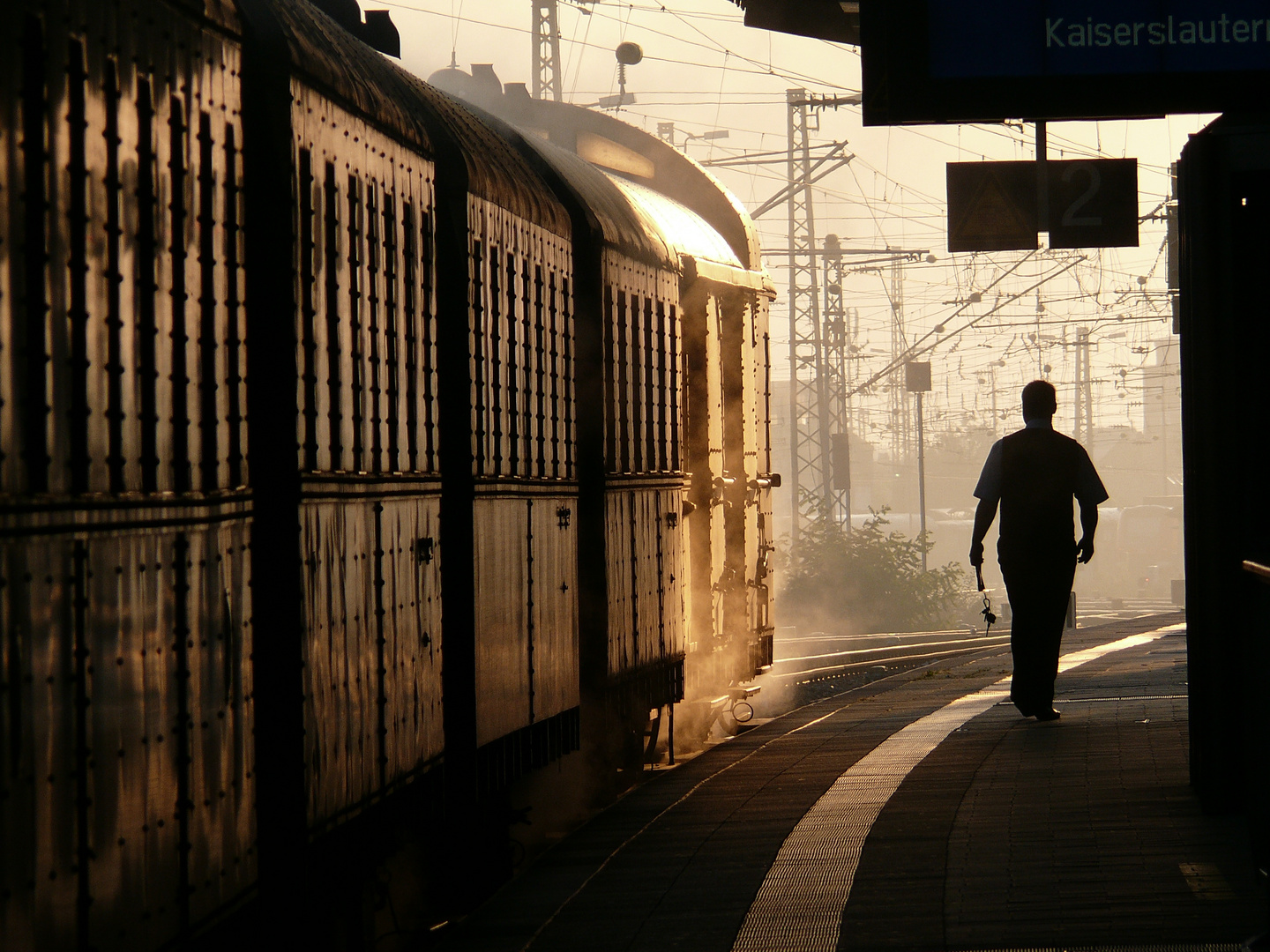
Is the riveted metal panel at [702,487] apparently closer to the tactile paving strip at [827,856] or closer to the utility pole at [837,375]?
the tactile paving strip at [827,856]

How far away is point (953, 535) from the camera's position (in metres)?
86.1

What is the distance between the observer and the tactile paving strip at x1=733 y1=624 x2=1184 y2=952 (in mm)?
5230

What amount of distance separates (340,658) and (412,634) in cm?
87

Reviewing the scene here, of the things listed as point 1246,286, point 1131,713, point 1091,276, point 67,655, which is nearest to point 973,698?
point 1131,713

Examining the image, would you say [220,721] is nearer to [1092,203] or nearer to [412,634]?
[412,634]

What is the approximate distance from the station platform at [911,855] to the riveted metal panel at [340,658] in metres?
0.65

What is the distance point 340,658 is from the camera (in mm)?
5211

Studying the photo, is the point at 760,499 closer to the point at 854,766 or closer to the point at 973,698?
the point at 973,698

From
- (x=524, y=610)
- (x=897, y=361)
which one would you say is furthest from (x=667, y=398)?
(x=897, y=361)

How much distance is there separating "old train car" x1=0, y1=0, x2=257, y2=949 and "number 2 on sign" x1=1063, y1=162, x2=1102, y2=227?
5.78 meters

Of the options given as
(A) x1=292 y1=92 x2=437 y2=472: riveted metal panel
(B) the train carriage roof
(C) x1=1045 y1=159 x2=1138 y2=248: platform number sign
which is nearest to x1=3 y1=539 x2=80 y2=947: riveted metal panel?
(A) x1=292 y1=92 x2=437 y2=472: riveted metal panel

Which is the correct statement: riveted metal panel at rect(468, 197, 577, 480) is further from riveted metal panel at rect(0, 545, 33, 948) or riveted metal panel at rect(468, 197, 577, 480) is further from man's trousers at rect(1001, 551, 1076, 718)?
riveted metal panel at rect(0, 545, 33, 948)

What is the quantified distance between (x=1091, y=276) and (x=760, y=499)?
50.8 m

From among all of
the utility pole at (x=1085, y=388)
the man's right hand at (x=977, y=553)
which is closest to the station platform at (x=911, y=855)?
the man's right hand at (x=977, y=553)
